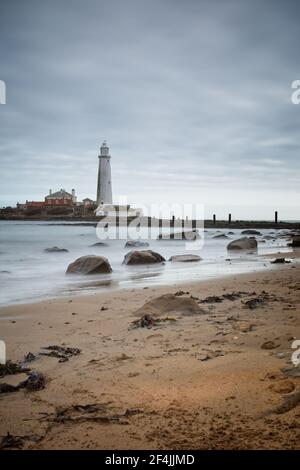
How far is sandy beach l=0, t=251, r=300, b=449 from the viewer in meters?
2.02

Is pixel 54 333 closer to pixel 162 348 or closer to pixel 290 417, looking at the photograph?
pixel 162 348

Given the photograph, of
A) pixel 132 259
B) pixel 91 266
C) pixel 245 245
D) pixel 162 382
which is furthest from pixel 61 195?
pixel 162 382

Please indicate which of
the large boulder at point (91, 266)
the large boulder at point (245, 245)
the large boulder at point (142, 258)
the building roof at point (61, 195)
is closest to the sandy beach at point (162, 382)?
the large boulder at point (91, 266)

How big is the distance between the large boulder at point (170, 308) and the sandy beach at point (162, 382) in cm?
6

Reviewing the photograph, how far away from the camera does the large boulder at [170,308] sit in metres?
4.79

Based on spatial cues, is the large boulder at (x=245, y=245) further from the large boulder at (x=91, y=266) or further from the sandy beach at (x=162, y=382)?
the sandy beach at (x=162, y=382)

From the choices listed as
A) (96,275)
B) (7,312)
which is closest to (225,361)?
(7,312)

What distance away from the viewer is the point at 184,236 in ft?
97.8

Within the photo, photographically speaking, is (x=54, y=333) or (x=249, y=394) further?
(x=54, y=333)

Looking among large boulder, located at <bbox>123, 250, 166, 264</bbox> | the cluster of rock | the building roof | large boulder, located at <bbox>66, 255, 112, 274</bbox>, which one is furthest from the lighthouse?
large boulder, located at <bbox>66, 255, 112, 274</bbox>
